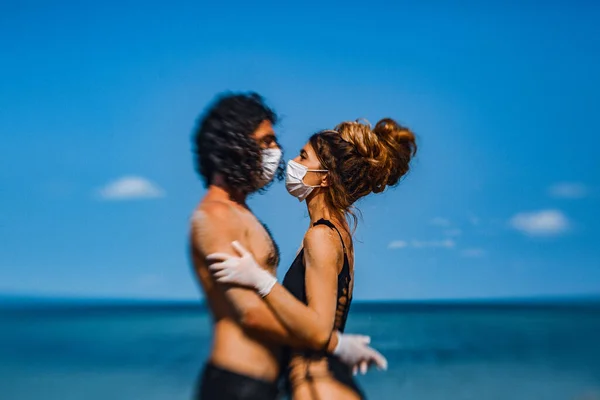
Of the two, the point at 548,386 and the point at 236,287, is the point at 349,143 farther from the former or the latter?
the point at 548,386

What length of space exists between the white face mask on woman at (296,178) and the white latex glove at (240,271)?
91cm

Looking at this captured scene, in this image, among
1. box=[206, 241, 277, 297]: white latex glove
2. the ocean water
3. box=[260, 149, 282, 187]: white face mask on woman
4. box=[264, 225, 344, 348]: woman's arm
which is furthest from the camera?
the ocean water

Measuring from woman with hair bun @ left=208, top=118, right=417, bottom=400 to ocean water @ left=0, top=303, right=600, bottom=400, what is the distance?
A: 5.44 metres

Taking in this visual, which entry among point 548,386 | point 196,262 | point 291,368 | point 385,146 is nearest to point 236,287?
point 196,262

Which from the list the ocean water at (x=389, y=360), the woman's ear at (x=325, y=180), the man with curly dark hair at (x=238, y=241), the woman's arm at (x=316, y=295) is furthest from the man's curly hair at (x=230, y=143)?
the ocean water at (x=389, y=360)

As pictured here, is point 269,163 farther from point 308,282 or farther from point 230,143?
point 308,282

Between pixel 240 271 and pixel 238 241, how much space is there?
0.17 metres

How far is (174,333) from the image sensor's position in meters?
41.7

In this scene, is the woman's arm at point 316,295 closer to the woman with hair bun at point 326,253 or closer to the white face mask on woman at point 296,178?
the woman with hair bun at point 326,253

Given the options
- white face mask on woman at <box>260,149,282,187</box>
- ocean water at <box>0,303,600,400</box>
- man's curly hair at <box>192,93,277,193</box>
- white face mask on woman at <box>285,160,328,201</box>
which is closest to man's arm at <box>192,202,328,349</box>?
man's curly hair at <box>192,93,277,193</box>

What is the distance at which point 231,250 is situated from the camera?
14.4ft

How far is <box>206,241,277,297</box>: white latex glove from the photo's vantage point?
4332mm

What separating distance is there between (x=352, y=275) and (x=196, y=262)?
1.08 metres

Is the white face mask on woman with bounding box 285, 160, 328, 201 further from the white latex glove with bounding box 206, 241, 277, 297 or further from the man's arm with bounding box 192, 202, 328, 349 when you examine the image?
the white latex glove with bounding box 206, 241, 277, 297
